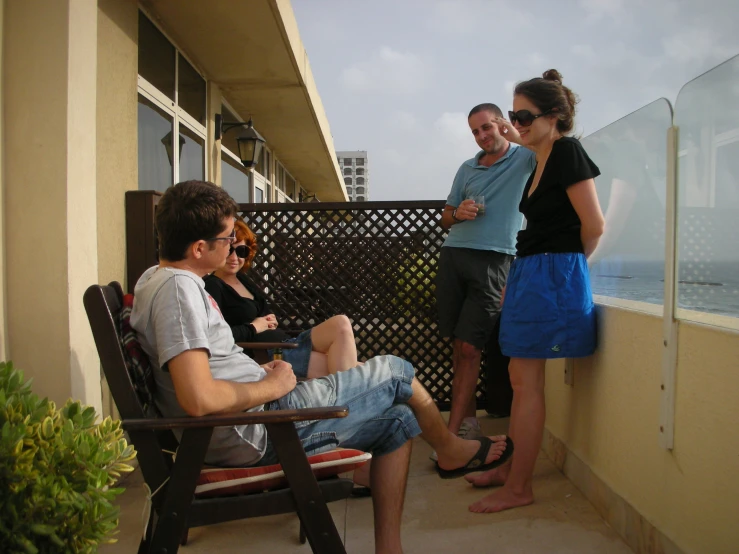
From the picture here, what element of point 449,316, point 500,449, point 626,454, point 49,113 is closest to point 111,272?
point 49,113

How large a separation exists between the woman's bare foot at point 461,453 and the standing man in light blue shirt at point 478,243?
719mm

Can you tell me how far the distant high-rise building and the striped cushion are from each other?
6843cm

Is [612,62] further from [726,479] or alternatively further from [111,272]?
[111,272]

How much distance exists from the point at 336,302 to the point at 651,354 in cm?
237

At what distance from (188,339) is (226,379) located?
285mm

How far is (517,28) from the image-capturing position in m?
3.81

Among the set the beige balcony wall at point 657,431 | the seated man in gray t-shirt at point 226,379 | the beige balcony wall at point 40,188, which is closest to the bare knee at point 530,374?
the beige balcony wall at point 657,431

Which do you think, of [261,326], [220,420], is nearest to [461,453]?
[220,420]

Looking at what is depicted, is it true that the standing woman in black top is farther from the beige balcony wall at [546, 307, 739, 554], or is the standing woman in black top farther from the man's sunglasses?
the beige balcony wall at [546, 307, 739, 554]

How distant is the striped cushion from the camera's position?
1.58 metres

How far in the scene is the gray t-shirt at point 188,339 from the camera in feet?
5.03

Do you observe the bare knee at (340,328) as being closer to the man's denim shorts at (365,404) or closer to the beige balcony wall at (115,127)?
the man's denim shorts at (365,404)

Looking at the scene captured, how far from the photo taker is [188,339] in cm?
152

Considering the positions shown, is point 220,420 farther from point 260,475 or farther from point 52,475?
point 52,475
